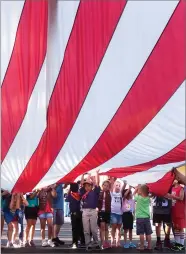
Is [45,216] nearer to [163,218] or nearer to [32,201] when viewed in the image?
[32,201]

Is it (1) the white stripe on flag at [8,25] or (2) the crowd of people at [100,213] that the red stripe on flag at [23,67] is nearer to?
(1) the white stripe on flag at [8,25]

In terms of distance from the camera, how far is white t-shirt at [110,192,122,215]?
9617 mm

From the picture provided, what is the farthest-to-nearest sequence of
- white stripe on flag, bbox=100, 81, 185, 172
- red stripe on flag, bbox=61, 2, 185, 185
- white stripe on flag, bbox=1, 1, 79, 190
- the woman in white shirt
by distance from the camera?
the woman in white shirt
white stripe on flag, bbox=1, 1, 79, 190
white stripe on flag, bbox=100, 81, 185, 172
red stripe on flag, bbox=61, 2, 185, 185

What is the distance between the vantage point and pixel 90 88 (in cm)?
472

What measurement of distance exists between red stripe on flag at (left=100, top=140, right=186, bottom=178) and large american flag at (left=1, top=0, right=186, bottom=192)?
11 mm

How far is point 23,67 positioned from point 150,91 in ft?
4.01

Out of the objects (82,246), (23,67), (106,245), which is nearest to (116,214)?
(106,245)

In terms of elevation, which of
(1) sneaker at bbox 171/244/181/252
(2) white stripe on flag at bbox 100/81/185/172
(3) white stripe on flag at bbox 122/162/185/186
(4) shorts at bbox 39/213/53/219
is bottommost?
(1) sneaker at bbox 171/244/181/252

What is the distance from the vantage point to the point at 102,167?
4.98m

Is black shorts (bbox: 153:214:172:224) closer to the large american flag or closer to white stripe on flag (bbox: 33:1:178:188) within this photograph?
the large american flag

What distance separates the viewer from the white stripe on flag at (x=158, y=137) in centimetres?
460

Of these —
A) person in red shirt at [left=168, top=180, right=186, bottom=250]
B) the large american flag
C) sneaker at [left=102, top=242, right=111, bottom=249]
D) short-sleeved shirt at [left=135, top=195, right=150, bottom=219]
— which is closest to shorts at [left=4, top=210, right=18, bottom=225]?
→ sneaker at [left=102, top=242, right=111, bottom=249]

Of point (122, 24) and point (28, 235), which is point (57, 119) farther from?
point (28, 235)

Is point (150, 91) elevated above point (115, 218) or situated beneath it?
elevated above
